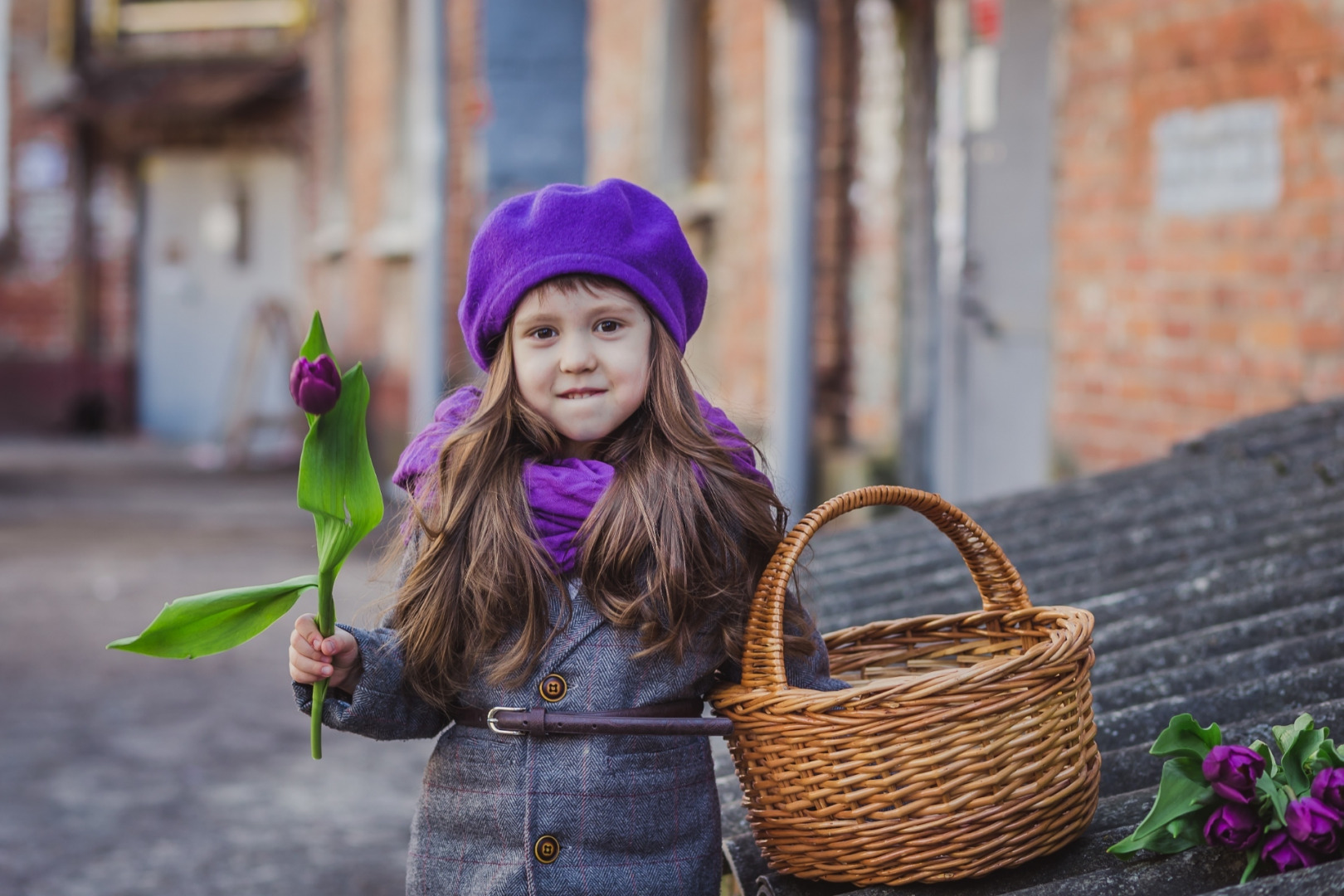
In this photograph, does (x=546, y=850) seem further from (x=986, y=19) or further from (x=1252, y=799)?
(x=986, y=19)

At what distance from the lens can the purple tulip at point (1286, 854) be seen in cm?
140

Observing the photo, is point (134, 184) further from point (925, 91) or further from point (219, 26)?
point (925, 91)

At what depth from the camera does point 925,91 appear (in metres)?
5.93

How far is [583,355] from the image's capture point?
172cm

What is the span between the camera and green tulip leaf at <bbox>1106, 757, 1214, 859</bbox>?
1.50 m

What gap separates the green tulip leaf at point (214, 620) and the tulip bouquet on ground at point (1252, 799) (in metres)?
0.96

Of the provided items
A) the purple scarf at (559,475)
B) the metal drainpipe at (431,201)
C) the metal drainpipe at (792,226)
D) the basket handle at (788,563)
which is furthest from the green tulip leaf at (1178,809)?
the metal drainpipe at (431,201)

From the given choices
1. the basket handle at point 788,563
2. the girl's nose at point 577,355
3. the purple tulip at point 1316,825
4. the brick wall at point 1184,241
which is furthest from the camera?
the brick wall at point 1184,241

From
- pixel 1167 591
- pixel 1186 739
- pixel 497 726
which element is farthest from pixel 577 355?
pixel 1167 591

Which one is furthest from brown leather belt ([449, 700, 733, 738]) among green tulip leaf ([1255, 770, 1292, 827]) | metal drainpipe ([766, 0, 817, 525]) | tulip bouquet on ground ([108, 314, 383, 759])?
metal drainpipe ([766, 0, 817, 525])

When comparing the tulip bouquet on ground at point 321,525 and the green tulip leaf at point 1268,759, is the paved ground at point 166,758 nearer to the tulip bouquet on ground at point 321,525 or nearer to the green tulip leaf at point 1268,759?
the tulip bouquet on ground at point 321,525

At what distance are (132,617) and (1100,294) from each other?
4245 millimetres

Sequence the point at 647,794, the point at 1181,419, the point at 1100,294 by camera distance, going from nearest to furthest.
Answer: the point at 647,794 → the point at 1181,419 → the point at 1100,294

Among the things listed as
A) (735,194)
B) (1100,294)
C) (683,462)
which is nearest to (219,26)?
(735,194)
